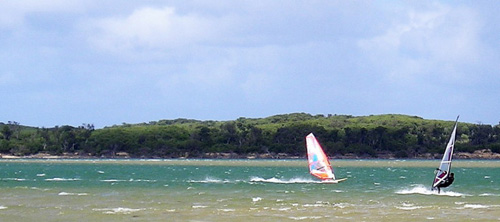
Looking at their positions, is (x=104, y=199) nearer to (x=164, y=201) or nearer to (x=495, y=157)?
(x=164, y=201)

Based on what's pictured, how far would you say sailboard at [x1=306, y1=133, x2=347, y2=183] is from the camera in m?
51.7

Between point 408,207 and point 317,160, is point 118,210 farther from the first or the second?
point 317,160

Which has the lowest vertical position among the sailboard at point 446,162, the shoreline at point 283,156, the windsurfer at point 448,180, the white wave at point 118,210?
the white wave at point 118,210

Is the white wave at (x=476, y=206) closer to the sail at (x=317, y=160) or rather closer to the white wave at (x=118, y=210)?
the white wave at (x=118, y=210)

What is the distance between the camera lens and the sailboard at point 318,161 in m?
51.7

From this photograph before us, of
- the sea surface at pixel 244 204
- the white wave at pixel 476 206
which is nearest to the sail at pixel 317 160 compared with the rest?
the sea surface at pixel 244 204

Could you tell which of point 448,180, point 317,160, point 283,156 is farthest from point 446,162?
point 283,156

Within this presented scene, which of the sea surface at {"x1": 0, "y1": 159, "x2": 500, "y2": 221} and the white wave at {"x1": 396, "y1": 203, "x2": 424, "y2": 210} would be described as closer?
the sea surface at {"x1": 0, "y1": 159, "x2": 500, "y2": 221}

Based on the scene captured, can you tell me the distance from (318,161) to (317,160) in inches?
4.2

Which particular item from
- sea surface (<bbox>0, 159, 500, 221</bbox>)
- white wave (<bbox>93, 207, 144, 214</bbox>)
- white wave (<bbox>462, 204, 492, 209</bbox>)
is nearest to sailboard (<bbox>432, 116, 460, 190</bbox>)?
sea surface (<bbox>0, 159, 500, 221</bbox>)

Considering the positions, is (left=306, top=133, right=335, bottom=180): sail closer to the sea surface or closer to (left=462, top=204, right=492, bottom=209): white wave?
the sea surface

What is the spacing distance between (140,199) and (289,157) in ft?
516

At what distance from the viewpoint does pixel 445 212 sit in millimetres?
31422

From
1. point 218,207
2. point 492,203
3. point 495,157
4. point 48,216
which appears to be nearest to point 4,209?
point 48,216
